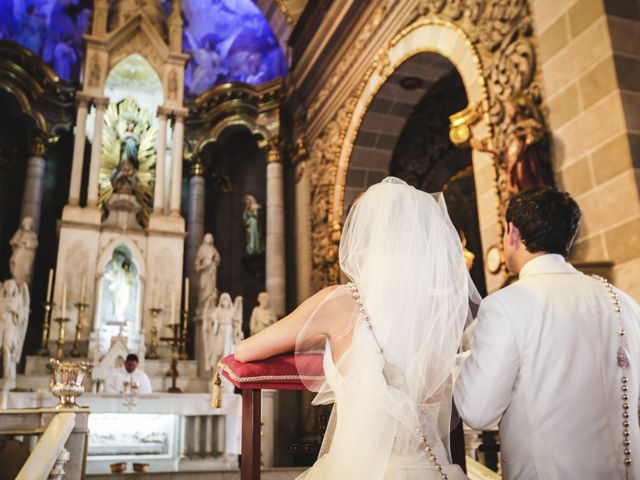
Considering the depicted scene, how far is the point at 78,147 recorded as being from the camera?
408 inches

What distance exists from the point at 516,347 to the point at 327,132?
8759 mm

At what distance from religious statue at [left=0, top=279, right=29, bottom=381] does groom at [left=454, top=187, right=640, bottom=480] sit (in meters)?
7.25

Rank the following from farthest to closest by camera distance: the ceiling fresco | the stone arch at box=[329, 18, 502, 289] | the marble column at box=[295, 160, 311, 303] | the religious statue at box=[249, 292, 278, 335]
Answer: the ceiling fresco < the marble column at box=[295, 160, 311, 303] < the religious statue at box=[249, 292, 278, 335] < the stone arch at box=[329, 18, 502, 289]

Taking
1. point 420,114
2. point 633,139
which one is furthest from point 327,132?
point 633,139

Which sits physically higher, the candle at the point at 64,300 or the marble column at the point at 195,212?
the marble column at the point at 195,212

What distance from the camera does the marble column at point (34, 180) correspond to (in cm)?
1067

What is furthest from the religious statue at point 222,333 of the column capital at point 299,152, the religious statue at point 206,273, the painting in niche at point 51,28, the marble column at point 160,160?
the painting in niche at point 51,28

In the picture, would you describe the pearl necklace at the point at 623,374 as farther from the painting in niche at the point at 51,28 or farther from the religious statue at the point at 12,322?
the painting in niche at the point at 51,28

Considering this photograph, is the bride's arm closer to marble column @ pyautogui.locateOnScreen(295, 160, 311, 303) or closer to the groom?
the groom

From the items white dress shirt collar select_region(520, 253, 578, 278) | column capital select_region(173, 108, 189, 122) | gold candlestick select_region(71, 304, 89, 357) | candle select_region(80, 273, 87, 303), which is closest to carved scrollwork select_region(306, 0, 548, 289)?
white dress shirt collar select_region(520, 253, 578, 278)

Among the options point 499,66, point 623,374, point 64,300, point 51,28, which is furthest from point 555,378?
point 51,28

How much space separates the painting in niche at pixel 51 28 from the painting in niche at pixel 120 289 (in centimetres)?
425

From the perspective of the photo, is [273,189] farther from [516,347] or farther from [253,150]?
[516,347]

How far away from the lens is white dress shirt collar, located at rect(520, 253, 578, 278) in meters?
1.92
